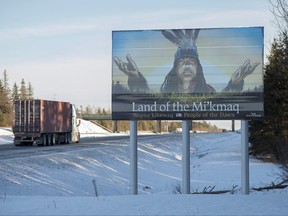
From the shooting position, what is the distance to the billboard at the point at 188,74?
13773 mm

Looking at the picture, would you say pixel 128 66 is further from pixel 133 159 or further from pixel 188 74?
pixel 133 159

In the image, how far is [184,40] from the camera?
14.0 metres

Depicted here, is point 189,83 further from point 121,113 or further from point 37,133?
point 37,133

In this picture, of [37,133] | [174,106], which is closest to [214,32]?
[174,106]

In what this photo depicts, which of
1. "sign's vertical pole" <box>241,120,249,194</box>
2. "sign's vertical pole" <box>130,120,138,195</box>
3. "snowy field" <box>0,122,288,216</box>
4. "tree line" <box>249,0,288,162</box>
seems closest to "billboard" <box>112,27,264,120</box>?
"sign's vertical pole" <box>130,120,138,195</box>

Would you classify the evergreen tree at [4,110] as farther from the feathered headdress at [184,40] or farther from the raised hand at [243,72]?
the raised hand at [243,72]

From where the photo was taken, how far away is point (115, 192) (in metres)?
21.8

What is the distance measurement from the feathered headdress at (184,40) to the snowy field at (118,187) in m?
3.77

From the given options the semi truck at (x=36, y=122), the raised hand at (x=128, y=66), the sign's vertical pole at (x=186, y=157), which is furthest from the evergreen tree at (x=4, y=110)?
the sign's vertical pole at (x=186, y=157)

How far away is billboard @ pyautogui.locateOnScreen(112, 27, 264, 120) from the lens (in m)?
13.8

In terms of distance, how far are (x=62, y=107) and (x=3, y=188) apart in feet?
93.7

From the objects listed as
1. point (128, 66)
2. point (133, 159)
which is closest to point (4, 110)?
point (133, 159)

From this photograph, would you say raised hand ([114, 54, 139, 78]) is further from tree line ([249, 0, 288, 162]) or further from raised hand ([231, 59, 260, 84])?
tree line ([249, 0, 288, 162])

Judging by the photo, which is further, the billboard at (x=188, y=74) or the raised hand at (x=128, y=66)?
the raised hand at (x=128, y=66)
